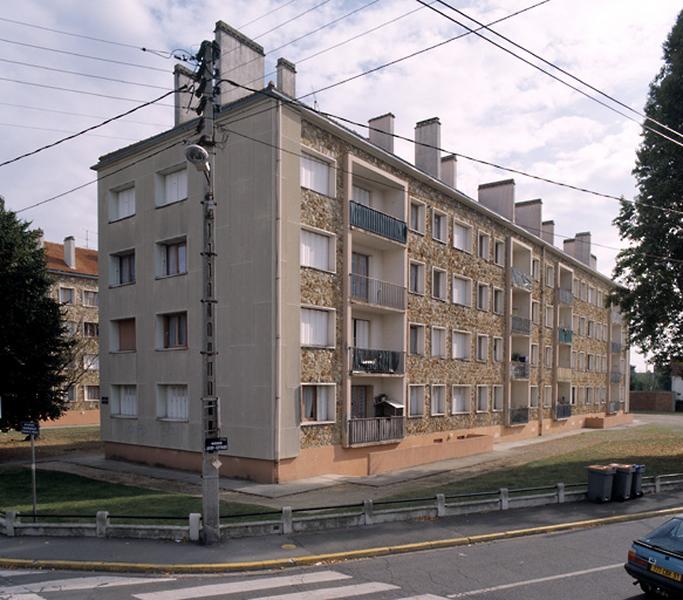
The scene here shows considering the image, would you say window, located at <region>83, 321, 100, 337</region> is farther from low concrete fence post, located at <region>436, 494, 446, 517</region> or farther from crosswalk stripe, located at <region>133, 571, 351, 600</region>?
crosswalk stripe, located at <region>133, 571, 351, 600</region>

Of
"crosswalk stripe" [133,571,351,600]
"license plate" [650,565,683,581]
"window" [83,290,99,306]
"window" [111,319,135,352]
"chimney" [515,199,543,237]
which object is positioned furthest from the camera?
"window" [83,290,99,306]

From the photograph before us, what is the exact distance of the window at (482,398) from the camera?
3262 cm

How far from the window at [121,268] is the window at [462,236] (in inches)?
576

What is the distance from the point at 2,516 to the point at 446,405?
1985 cm

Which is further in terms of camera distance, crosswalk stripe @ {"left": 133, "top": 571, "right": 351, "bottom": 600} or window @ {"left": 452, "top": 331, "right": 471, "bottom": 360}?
window @ {"left": 452, "top": 331, "right": 471, "bottom": 360}

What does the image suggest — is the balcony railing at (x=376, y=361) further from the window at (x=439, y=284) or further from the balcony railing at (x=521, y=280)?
the balcony railing at (x=521, y=280)

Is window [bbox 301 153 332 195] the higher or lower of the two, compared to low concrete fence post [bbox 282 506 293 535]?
higher

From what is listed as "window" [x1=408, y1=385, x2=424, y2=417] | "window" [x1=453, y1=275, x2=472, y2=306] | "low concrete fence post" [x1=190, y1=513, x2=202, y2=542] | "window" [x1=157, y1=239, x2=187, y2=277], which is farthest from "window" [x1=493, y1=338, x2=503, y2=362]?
"low concrete fence post" [x1=190, y1=513, x2=202, y2=542]

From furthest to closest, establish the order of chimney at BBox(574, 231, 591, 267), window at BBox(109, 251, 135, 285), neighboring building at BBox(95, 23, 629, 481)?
chimney at BBox(574, 231, 591, 267) < window at BBox(109, 251, 135, 285) < neighboring building at BBox(95, 23, 629, 481)

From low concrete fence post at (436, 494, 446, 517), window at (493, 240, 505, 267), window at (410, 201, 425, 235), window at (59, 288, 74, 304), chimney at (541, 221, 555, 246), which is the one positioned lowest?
low concrete fence post at (436, 494, 446, 517)

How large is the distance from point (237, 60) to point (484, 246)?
16492 mm

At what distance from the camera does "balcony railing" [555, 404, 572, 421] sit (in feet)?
138

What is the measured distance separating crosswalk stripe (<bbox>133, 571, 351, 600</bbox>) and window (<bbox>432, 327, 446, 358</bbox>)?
18.9 meters

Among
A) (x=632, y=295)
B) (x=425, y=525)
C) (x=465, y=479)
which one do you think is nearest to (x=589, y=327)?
(x=632, y=295)
